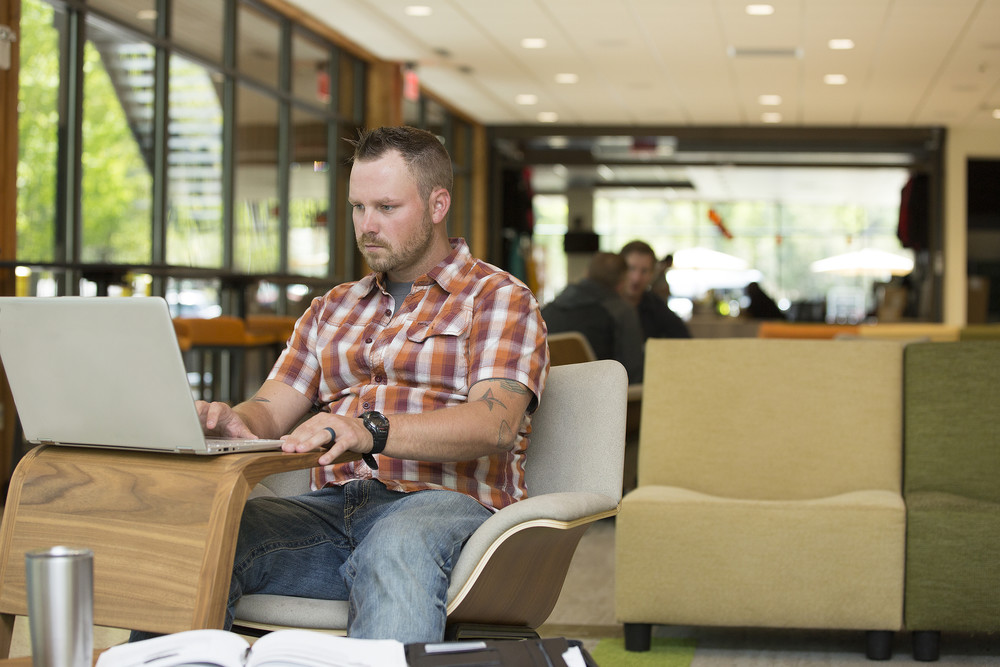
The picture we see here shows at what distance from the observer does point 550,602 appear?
1968 mm

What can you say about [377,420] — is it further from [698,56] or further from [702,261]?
[702,261]

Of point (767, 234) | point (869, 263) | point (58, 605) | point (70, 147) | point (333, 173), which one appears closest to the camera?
point (58, 605)

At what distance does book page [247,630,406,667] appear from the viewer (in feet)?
3.91

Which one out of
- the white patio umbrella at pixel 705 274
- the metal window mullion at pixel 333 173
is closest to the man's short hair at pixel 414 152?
the metal window mullion at pixel 333 173

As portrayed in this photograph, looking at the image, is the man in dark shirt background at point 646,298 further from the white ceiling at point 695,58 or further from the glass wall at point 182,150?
the white ceiling at point 695,58

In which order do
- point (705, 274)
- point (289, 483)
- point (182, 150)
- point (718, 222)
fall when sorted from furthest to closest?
point (705, 274), point (718, 222), point (182, 150), point (289, 483)

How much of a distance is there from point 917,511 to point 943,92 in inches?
358

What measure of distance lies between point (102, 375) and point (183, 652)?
469 mm

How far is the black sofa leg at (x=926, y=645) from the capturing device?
9.30ft

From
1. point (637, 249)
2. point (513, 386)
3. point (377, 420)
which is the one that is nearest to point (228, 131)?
point (637, 249)

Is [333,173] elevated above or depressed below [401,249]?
above

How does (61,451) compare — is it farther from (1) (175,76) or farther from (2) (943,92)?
(2) (943,92)

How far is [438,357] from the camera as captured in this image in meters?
1.93

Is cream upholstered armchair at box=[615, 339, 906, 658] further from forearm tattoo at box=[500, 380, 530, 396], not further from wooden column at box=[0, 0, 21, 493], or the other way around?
wooden column at box=[0, 0, 21, 493]
